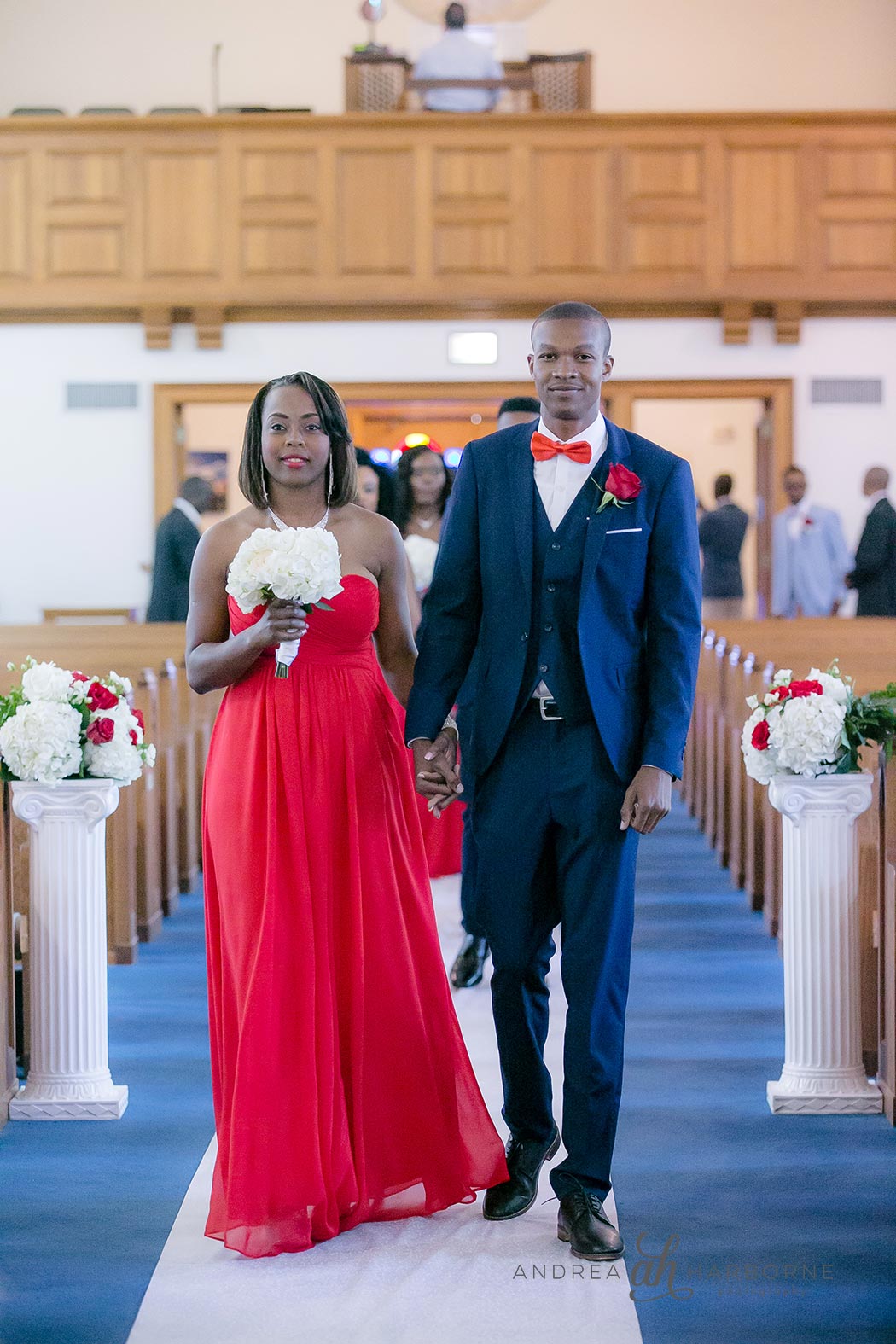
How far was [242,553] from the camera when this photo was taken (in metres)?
2.85

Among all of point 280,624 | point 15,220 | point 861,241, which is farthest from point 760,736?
point 15,220

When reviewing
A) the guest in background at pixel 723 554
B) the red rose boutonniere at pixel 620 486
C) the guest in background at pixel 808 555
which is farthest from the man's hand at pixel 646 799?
the guest in background at pixel 808 555

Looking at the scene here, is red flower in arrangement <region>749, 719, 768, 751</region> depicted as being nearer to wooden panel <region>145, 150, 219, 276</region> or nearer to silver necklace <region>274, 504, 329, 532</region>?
silver necklace <region>274, 504, 329, 532</region>

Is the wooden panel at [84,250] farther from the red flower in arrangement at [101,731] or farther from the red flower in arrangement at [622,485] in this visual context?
the red flower in arrangement at [622,485]

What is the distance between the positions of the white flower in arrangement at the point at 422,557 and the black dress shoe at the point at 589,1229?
298 cm

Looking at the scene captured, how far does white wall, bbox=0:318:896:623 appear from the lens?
12.1 meters

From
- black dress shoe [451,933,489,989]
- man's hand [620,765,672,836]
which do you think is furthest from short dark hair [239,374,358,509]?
black dress shoe [451,933,489,989]

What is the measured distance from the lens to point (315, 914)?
2971 mm

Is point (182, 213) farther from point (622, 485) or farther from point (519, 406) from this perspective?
point (622, 485)

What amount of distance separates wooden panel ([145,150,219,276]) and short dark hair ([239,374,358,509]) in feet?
Answer: 30.2

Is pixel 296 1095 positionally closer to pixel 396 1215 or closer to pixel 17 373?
pixel 396 1215

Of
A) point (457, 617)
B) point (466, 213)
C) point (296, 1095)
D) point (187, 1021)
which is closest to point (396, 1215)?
point (296, 1095)

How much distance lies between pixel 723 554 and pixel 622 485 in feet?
30.2

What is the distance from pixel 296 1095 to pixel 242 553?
1040 mm
